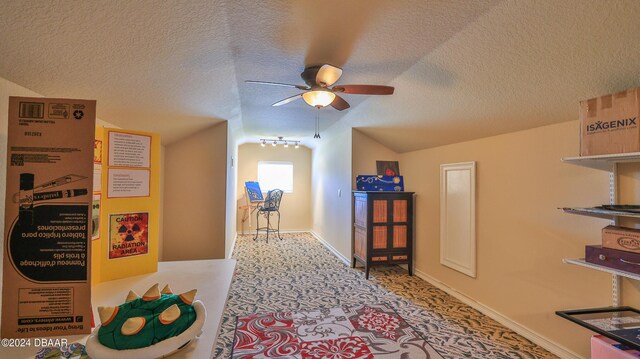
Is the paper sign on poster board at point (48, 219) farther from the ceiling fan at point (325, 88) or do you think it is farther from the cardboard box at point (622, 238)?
the cardboard box at point (622, 238)

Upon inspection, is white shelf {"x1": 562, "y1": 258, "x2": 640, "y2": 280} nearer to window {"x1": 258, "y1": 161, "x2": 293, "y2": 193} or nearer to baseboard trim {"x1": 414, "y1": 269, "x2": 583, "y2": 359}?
baseboard trim {"x1": 414, "y1": 269, "x2": 583, "y2": 359}

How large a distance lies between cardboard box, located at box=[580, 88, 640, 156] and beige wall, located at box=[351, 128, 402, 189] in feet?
9.44

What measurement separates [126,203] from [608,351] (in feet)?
8.99

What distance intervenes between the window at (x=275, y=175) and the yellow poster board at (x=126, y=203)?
618cm

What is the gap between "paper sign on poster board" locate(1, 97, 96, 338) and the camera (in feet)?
2.48

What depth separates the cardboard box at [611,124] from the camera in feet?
4.80

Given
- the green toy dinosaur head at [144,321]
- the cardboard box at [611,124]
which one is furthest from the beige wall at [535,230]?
the green toy dinosaur head at [144,321]

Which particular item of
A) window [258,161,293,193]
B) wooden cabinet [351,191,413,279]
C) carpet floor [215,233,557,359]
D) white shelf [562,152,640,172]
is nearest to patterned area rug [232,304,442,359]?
carpet floor [215,233,557,359]

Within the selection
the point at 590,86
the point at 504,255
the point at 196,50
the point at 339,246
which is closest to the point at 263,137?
the point at 339,246

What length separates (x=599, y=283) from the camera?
191cm

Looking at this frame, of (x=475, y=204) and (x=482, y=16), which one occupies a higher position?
(x=482, y=16)

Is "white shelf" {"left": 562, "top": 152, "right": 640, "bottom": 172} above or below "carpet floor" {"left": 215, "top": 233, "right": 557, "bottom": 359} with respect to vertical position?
above

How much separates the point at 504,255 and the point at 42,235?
324 centimetres

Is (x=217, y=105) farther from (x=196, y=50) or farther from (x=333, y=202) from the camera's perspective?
(x=333, y=202)
